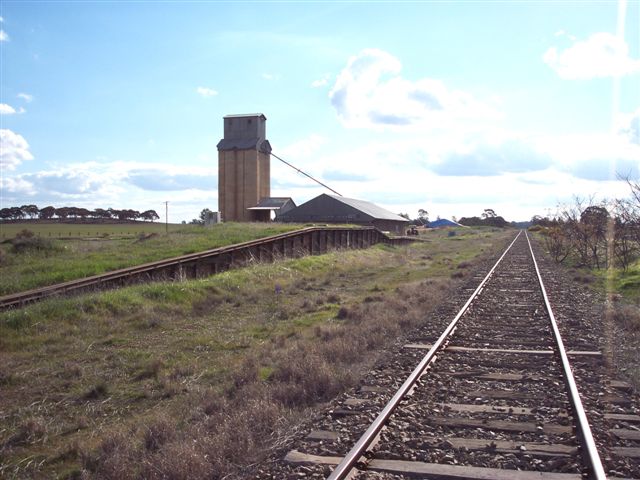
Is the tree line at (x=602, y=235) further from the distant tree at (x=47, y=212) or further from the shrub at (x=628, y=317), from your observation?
the distant tree at (x=47, y=212)

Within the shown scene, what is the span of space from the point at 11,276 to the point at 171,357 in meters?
8.33

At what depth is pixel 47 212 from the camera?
257 ft

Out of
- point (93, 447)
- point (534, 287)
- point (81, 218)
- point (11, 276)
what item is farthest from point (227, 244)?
point (81, 218)

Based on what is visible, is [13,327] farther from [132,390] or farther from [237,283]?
[237,283]

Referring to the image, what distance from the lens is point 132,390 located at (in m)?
8.90

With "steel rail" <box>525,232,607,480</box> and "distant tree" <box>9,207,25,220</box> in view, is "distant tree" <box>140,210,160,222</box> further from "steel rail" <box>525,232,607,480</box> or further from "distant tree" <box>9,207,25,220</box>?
"steel rail" <box>525,232,607,480</box>

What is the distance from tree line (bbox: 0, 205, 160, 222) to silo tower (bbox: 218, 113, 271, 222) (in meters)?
14.6

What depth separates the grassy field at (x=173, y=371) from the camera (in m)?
6.32

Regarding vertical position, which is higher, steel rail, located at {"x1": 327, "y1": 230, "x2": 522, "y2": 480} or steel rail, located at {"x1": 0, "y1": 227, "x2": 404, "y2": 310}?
steel rail, located at {"x1": 0, "y1": 227, "x2": 404, "y2": 310}

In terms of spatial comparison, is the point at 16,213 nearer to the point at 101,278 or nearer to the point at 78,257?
the point at 78,257

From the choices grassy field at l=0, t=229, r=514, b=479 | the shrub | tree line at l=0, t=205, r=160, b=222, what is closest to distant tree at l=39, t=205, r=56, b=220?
tree line at l=0, t=205, r=160, b=222

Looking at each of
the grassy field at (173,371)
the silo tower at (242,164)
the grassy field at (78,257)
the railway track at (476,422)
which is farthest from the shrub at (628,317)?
the silo tower at (242,164)

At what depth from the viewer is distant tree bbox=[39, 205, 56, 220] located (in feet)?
254

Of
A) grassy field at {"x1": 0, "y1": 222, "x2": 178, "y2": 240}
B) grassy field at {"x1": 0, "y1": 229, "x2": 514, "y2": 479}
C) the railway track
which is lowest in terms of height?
grassy field at {"x1": 0, "y1": 229, "x2": 514, "y2": 479}
